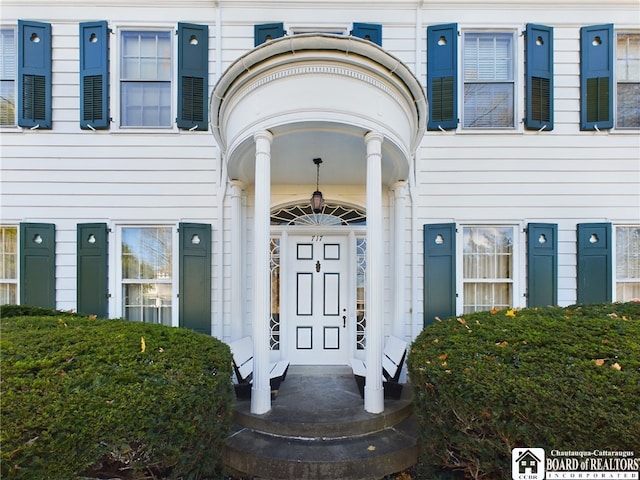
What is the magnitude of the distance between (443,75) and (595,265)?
3.55 meters

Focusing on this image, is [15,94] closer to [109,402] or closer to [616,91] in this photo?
[109,402]

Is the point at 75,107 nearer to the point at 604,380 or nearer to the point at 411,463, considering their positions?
the point at 411,463

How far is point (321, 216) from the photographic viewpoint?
4.74 m

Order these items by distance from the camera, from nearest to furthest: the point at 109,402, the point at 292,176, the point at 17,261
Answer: the point at 109,402
the point at 292,176
the point at 17,261

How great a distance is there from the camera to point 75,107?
4.50 meters

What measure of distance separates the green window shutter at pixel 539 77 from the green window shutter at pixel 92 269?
6.50m

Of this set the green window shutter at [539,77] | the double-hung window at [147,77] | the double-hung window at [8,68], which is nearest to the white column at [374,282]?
the green window shutter at [539,77]

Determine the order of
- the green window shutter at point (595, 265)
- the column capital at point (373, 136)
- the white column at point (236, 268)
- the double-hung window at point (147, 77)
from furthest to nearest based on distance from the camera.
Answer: the double-hung window at point (147, 77)
the green window shutter at point (595, 265)
the white column at point (236, 268)
the column capital at point (373, 136)

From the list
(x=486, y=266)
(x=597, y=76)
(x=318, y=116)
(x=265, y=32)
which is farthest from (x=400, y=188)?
(x=597, y=76)

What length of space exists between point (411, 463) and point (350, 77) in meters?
3.70

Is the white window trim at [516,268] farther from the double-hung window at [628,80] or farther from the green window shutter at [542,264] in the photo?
the double-hung window at [628,80]

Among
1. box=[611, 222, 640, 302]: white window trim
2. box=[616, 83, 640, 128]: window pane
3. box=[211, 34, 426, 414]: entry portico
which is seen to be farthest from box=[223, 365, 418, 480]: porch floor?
box=[616, 83, 640, 128]: window pane

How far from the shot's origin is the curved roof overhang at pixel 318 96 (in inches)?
112

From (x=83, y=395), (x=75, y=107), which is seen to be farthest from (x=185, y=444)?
(x=75, y=107)
